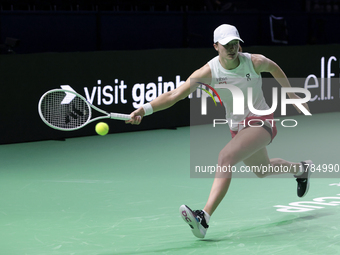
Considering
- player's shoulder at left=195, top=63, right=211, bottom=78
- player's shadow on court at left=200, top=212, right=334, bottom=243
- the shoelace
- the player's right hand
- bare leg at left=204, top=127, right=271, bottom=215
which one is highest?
player's shoulder at left=195, top=63, right=211, bottom=78

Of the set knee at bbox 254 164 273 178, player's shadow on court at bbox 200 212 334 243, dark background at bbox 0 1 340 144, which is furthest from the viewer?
dark background at bbox 0 1 340 144

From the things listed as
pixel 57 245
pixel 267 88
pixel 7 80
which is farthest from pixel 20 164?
pixel 267 88

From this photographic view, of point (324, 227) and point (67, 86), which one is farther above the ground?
point (67, 86)

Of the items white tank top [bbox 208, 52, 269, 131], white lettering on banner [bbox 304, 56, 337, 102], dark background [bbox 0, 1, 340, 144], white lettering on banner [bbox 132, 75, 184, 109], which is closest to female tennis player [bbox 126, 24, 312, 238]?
white tank top [bbox 208, 52, 269, 131]

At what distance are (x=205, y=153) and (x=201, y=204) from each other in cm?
301

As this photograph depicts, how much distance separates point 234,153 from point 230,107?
534mm

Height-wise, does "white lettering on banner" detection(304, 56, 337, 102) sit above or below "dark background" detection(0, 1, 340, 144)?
below

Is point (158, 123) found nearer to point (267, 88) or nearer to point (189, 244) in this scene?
point (267, 88)

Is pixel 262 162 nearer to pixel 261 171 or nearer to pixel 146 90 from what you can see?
pixel 261 171

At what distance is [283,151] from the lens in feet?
30.6

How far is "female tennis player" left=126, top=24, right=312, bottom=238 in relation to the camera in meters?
5.14

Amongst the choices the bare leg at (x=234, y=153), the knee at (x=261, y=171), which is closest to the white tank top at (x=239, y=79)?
the bare leg at (x=234, y=153)

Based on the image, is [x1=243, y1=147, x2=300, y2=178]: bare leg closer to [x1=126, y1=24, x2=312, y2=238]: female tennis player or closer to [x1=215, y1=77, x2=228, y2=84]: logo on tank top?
[x1=126, y1=24, x2=312, y2=238]: female tennis player

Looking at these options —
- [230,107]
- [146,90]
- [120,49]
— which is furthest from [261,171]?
[120,49]
